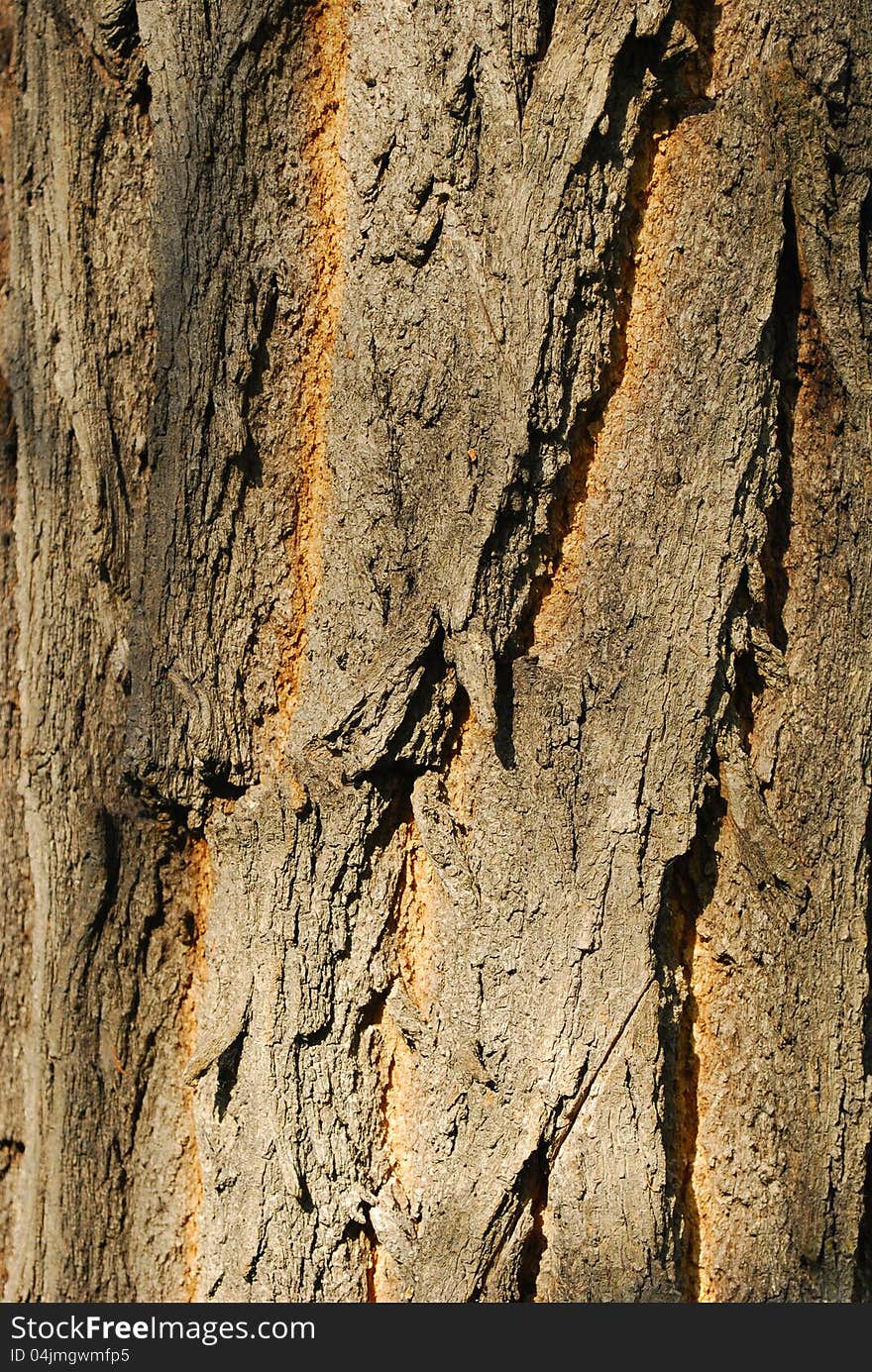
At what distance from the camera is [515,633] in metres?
1.20

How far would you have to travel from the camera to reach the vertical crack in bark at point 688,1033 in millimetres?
1192

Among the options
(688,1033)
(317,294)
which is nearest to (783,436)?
(317,294)

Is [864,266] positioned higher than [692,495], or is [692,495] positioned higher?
[864,266]

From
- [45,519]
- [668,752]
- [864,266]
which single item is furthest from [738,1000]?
[45,519]

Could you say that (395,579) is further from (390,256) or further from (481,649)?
(390,256)

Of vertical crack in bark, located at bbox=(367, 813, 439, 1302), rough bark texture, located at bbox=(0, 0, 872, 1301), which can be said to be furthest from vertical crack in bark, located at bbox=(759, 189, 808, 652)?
vertical crack in bark, located at bbox=(367, 813, 439, 1302)

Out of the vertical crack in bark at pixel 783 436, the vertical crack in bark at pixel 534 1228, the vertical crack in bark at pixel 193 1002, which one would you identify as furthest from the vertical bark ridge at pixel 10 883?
the vertical crack in bark at pixel 783 436

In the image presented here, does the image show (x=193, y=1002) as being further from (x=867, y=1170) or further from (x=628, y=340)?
(x=628, y=340)

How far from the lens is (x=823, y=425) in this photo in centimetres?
123

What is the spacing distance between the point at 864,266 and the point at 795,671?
1.43 ft

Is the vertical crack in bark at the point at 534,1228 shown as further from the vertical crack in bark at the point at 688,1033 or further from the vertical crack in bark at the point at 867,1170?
the vertical crack in bark at the point at 867,1170

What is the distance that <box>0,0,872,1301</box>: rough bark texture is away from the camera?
117cm

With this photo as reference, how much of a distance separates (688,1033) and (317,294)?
2.91ft

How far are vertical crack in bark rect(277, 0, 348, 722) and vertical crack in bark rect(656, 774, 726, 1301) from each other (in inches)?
18.0
